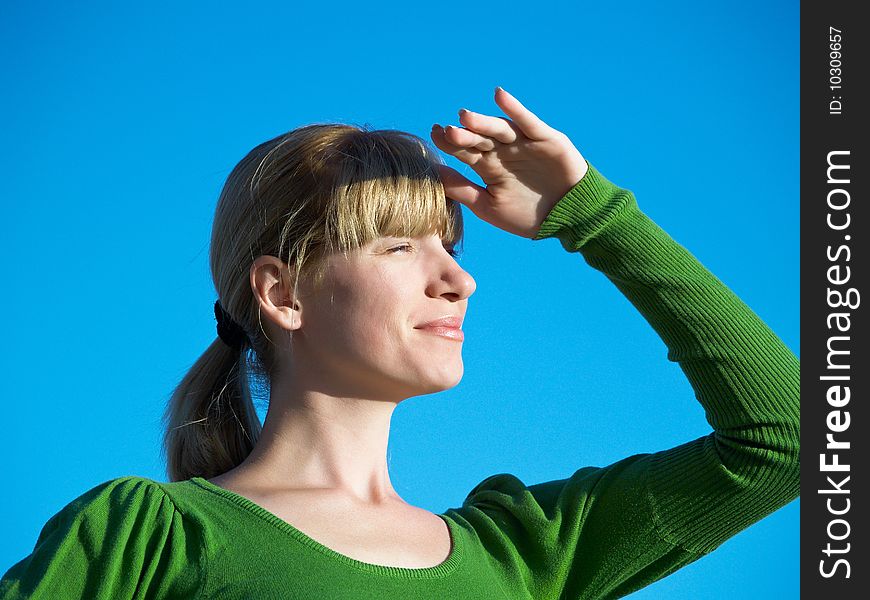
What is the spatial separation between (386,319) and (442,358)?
4.1 inches

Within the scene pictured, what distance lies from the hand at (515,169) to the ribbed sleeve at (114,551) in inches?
25.5

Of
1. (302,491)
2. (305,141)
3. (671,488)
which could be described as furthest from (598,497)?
(305,141)

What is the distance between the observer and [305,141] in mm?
1718

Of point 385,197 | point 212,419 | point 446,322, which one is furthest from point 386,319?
point 212,419

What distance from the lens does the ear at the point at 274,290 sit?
5.37 ft

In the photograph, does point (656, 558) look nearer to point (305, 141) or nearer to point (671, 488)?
point (671, 488)

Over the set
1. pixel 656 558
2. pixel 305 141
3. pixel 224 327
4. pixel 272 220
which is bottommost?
pixel 656 558

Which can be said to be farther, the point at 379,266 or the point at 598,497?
the point at 598,497

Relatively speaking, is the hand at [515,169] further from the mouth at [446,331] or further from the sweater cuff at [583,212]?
the mouth at [446,331]

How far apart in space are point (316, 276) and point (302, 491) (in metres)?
0.33

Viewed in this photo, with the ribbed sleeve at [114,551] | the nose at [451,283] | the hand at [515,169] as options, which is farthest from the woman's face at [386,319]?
the ribbed sleeve at [114,551]

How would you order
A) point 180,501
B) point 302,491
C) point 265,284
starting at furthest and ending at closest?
1. point 265,284
2. point 302,491
3. point 180,501

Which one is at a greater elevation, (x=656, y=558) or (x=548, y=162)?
(x=548, y=162)
